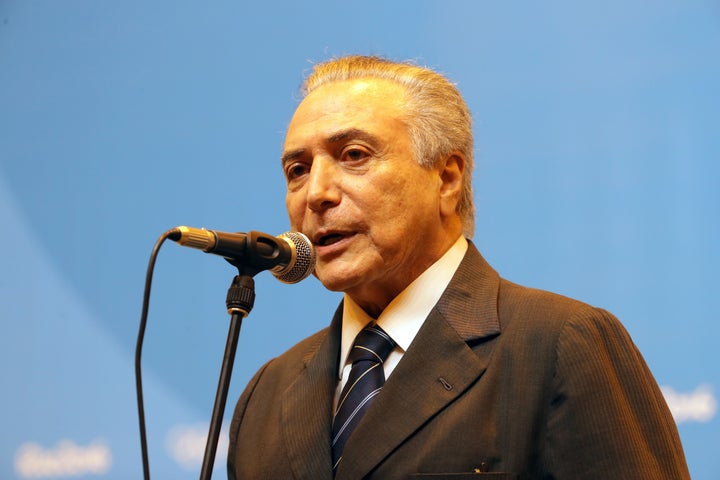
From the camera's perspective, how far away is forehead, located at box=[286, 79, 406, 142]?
2.20m

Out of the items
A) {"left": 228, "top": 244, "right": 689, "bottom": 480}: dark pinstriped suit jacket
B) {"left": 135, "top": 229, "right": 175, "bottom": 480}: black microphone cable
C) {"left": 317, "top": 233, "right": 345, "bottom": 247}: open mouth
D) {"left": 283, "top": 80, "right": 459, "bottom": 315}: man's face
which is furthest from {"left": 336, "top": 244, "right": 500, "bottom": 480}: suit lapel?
{"left": 135, "top": 229, "right": 175, "bottom": 480}: black microphone cable

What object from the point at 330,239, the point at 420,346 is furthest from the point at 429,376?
the point at 330,239

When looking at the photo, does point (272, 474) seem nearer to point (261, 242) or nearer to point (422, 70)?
point (261, 242)

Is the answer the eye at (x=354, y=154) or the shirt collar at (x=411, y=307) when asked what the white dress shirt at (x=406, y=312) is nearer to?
the shirt collar at (x=411, y=307)

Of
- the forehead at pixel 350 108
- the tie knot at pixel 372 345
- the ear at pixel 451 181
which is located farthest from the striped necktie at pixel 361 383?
the forehead at pixel 350 108

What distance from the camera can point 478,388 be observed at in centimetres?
192

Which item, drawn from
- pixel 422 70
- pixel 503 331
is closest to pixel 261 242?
pixel 503 331

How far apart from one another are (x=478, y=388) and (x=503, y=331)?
0.53ft

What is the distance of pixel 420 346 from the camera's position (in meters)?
2.04

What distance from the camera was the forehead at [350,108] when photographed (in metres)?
2.20

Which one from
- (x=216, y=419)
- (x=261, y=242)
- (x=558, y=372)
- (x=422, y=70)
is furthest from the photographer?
(x=422, y=70)

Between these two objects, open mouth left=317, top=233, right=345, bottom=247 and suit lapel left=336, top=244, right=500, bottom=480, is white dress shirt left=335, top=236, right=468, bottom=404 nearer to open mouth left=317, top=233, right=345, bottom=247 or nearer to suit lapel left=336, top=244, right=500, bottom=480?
suit lapel left=336, top=244, right=500, bottom=480

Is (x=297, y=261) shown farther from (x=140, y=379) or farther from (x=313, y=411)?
(x=313, y=411)

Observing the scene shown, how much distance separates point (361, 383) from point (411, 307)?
0.23 m
